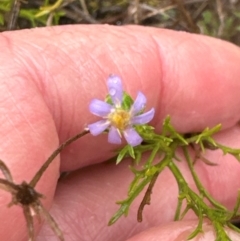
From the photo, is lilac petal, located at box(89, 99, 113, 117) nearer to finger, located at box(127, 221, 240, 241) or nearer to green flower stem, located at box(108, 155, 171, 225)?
green flower stem, located at box(108, 155, 171, 225)

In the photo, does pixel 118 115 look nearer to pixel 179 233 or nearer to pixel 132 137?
pixel 132 137

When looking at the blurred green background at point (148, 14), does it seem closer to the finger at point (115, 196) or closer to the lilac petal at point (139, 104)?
the finger at point (115, 196)

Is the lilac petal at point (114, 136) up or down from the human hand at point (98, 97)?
up

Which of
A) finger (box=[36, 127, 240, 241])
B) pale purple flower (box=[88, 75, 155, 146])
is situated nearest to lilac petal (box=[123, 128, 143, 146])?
pale purple flower (box=[88, 75, 155, 146])

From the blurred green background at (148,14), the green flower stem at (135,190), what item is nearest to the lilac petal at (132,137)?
the green flower stem at (135,190)

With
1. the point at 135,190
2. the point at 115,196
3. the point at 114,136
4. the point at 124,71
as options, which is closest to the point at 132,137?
the point at 114,136

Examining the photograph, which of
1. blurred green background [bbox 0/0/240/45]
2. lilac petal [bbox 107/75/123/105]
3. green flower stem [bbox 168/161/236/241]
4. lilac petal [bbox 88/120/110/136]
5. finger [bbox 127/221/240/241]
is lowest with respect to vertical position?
finger [bbox 127/221/240/241]
